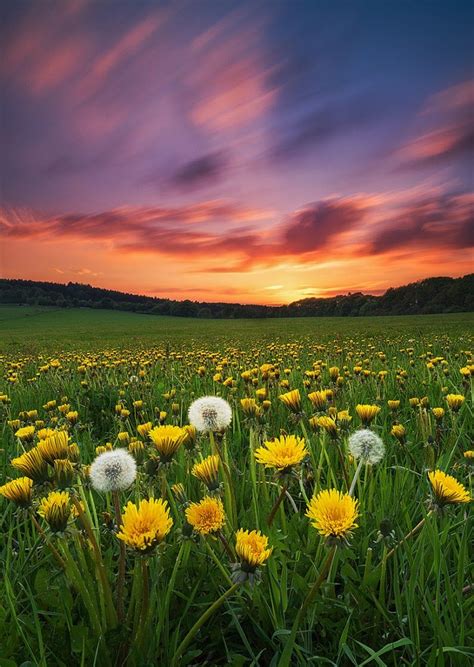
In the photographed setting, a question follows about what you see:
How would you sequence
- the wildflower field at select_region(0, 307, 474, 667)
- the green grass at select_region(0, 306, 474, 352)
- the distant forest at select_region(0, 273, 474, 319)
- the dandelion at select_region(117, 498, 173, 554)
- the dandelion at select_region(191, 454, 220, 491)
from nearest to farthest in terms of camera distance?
the dandelion at select_region(117, 498, 173, 554)
the wildflower field at select_region(0, 307, 474, 667)
the dandelion at select_region(191, 454, 220, 491)
the green grass at select_region(0, 306, 474, 352)
the distant forest at select_region(0, 273, 474, 319)

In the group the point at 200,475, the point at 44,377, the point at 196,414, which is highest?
the point at 196,414

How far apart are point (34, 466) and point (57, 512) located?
0.70 feet

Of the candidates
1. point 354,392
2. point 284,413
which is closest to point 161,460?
point 284,413

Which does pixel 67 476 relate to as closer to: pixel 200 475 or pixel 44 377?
pixel 200 475

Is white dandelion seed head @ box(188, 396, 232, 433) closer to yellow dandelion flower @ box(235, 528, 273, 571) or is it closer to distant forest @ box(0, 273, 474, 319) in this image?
yellow dandelion flower @ box(235, 528, 273, 571)

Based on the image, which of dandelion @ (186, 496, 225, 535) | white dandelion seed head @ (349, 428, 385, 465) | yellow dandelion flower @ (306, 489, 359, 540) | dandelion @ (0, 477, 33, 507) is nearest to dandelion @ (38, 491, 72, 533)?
dandelion @ (0, 477, 33, 507)

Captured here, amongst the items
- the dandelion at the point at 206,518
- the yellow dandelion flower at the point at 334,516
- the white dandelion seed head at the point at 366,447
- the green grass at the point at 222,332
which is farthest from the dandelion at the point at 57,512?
the green grass at the point at 222,332

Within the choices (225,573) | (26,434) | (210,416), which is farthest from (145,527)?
(26,434)

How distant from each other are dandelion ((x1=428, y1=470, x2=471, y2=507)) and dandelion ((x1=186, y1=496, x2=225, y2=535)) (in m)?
0.60

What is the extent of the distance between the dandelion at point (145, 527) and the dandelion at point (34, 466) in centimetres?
36

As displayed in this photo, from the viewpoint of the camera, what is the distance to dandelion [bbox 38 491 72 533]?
1088 mm

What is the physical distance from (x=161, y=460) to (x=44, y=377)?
5.94 m

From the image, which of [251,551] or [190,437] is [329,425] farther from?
[251,551]

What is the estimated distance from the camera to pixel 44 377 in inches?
265
